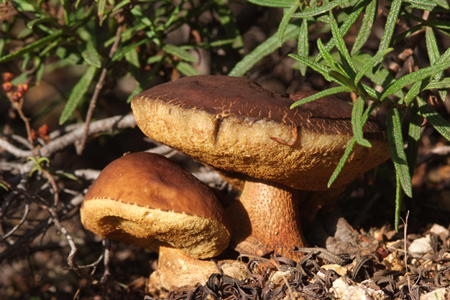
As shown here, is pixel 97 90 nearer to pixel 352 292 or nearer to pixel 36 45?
pixel 36 45

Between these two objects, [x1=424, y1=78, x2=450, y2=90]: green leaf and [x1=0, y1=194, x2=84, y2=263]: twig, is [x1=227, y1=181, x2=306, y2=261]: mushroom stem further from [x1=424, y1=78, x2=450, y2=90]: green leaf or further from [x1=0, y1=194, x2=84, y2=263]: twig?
[x1=0, y1=194, x2=84, y2=263]: twig

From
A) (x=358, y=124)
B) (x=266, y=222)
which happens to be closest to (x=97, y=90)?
(x=266, y=222)

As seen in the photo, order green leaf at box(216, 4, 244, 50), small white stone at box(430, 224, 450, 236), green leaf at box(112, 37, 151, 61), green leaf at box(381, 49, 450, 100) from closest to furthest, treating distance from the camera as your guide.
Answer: green leaf at box(381, 49, 450, 100) → small white stone at box(430, 224, 450, 236) → green leaf at box(112, 37, 151, 61) → green leaf at box(216, 4, 244, 50)

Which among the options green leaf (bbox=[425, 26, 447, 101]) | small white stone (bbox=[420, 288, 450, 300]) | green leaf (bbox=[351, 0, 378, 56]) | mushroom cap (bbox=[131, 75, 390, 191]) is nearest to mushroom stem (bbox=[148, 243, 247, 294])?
mushroom cap (bbox=[131, 75, 390, 191])

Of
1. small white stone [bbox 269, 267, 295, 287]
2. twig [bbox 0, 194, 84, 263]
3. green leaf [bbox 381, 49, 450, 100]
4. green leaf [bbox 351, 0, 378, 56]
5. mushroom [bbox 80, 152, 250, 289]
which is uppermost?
green leaf [bbox 351, 0, 378, 56]

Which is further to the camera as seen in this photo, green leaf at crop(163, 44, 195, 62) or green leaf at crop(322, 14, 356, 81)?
green leaf at crop(163, 44, 195, 62)

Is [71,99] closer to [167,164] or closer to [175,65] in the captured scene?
[175,65]

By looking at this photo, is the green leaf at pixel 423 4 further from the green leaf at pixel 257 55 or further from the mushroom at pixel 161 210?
the mushroom at pixel 161 210
